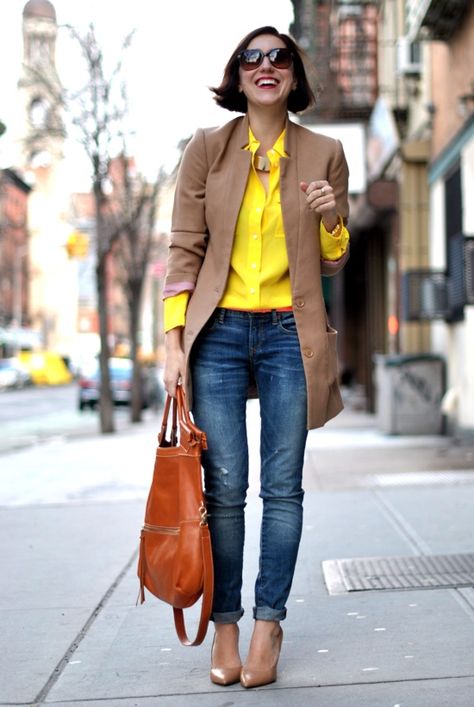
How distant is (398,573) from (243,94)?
2.41 m

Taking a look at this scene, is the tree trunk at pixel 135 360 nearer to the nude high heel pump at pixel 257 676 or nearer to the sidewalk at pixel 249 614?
the sidewalk at pixel 249 614

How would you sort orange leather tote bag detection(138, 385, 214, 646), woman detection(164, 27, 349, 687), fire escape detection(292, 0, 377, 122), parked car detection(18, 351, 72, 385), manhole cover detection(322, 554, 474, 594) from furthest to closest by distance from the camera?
parked car detection(18, 351, 72, 385) → fire escape detection(292, 0, 377, 122) → manhole cover detection(322, 554, 474, 594) → woman detection(164, 27, 349, 687) → orange leather tote bag detection(138, 385, 214, 646)

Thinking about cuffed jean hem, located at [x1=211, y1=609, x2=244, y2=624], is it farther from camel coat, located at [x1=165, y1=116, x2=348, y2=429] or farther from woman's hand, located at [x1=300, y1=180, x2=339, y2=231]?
woman's hand, located at [x1=300, y1=180, x2=339, y2=231]

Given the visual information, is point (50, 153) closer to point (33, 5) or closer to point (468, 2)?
point (33, 5)

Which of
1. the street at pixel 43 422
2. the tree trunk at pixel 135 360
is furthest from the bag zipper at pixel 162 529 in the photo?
the tree trunk at pixel 135 360

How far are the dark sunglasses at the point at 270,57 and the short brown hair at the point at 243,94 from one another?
0.13 ft

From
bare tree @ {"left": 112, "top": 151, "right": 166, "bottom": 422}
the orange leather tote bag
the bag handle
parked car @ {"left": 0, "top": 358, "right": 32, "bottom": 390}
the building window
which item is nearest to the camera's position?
the orange leather tote bag

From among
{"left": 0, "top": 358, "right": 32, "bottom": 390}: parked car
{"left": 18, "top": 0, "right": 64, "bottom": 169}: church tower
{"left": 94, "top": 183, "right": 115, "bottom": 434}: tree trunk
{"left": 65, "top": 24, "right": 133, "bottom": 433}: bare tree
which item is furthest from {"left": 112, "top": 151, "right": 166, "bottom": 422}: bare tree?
{"left": 0, "top": 358, "right": 32, "bottom": 390}: parked car

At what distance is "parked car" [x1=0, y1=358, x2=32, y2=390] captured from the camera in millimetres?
56019

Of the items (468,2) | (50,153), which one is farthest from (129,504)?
(50,153)

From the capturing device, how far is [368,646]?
399 centimetres

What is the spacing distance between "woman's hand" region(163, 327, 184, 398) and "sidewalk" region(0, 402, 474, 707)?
0.96 metres

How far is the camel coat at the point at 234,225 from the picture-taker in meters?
3.65

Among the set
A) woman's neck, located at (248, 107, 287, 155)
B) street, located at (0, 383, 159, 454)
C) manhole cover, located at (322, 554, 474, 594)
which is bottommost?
street, located at (0, 383, 159, 454)
